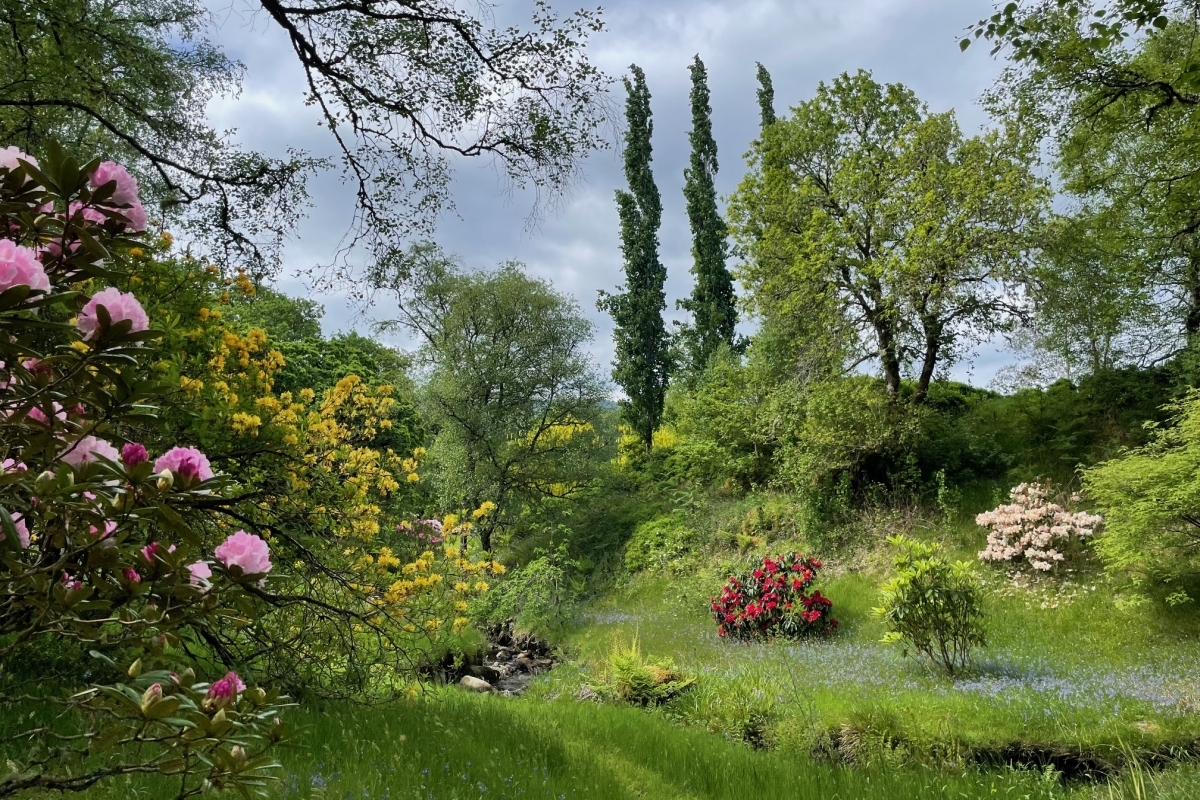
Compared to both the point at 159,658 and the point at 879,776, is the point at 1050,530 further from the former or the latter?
the point at 159,658

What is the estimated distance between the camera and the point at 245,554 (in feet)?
4.73

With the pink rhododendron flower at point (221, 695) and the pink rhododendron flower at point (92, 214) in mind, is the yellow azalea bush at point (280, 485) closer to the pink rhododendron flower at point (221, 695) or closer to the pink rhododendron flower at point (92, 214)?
the pink rhododendron flower at point (221, 695)

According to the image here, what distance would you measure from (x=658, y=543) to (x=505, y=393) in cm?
653

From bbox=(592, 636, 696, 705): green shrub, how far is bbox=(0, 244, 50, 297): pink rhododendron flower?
7300 millimetres

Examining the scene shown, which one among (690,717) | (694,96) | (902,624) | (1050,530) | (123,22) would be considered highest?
(694,96)

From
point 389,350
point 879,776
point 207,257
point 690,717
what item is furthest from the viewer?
point 389,350

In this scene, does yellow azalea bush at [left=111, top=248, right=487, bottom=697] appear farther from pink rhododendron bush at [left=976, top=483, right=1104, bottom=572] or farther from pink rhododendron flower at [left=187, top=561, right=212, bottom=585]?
pink rhododendron bush at [left=976, top=483, right=1104, bottom=572]

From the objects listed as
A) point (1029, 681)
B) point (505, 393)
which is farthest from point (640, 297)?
point (1029, 681)

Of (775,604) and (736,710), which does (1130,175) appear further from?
(736,710)

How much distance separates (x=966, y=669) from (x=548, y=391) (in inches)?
552

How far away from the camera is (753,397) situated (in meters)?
18.1

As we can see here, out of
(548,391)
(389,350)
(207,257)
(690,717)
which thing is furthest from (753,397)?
(389,350)

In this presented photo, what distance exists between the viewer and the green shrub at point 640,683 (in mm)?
7281

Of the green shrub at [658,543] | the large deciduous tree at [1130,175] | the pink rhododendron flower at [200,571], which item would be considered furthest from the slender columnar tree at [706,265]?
the pink rhododendron flower at [200,571]
